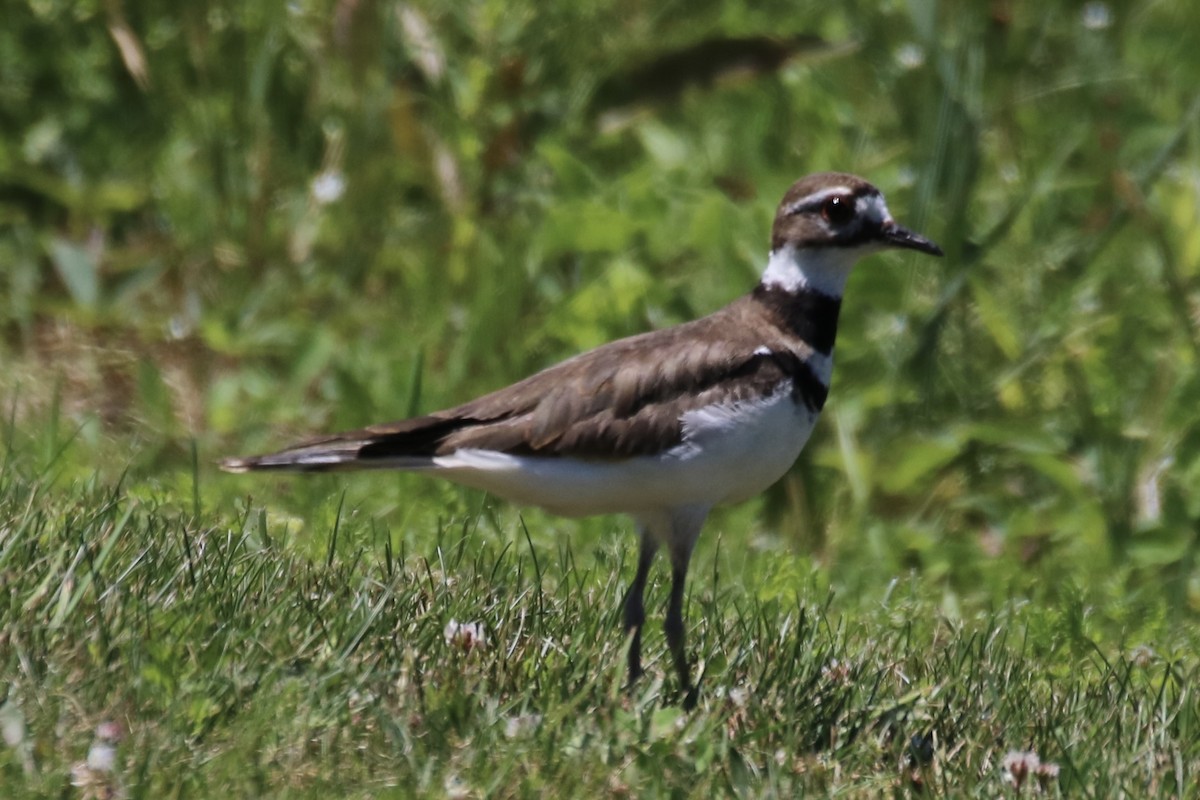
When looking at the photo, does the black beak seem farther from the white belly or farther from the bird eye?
the white belly

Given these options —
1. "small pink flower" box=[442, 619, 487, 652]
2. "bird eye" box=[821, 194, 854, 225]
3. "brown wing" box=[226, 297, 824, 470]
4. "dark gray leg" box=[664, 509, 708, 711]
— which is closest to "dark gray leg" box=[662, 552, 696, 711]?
"dark gray leg" box=[664, 509, 708, 711]

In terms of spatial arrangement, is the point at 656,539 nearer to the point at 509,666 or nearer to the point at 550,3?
the point at 509,666

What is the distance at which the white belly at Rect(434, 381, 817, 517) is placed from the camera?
16.5 ft

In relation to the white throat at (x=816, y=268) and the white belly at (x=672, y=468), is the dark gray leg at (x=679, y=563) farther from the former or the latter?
the white throat at (x=816, y=268)

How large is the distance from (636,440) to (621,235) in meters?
3.30

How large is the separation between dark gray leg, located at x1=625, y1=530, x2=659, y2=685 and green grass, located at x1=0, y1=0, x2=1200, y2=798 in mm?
74

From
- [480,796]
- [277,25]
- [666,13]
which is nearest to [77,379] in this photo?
[277,25]

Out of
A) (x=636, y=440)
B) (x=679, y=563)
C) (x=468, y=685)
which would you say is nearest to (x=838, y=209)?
(x=636, y=440)

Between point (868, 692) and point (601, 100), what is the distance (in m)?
5.20

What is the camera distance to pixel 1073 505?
7.55 metres

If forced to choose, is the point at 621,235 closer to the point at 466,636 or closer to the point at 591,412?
the point at 591,412

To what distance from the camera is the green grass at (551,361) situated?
13.7 feet

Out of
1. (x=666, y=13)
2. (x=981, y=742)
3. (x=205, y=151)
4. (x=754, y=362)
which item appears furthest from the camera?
(x=666, y=13)

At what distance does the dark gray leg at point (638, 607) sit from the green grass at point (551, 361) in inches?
2.9
